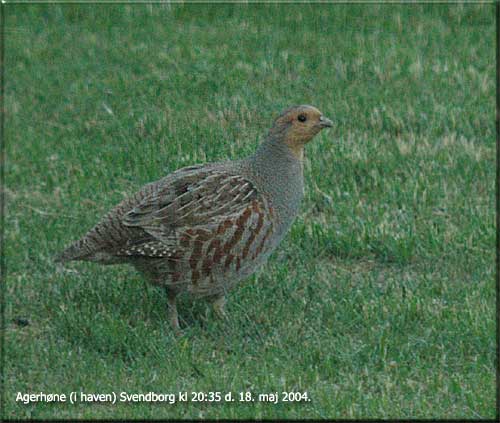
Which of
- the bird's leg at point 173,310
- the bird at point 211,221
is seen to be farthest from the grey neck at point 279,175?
the bird's leg at point 173,310

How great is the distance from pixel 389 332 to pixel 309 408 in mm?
1088

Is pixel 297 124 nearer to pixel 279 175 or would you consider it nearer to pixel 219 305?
pixel 279 175

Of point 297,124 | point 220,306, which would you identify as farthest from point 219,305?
point 297,124

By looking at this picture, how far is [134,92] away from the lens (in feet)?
32.4

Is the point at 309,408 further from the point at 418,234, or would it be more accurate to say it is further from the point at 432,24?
the point at 432,24

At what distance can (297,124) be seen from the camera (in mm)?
7352

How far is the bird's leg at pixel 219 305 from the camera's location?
7.41m

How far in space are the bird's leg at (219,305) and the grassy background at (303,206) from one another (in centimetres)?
8

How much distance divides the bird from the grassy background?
377mm

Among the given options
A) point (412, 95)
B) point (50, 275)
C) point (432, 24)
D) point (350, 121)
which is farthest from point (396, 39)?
point (50, 275)

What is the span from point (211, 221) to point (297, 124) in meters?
0.91

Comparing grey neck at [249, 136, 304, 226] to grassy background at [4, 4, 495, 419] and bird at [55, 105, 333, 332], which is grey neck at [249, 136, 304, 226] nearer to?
bird at [55, 105, 333, 332]

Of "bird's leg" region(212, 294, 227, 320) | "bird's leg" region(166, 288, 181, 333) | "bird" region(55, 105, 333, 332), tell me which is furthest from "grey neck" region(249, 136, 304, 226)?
"bird's leg" region(166, 288, 181, 333)

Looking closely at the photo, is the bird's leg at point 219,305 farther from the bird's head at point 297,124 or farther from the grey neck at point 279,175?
the bird's head at point 297,124
